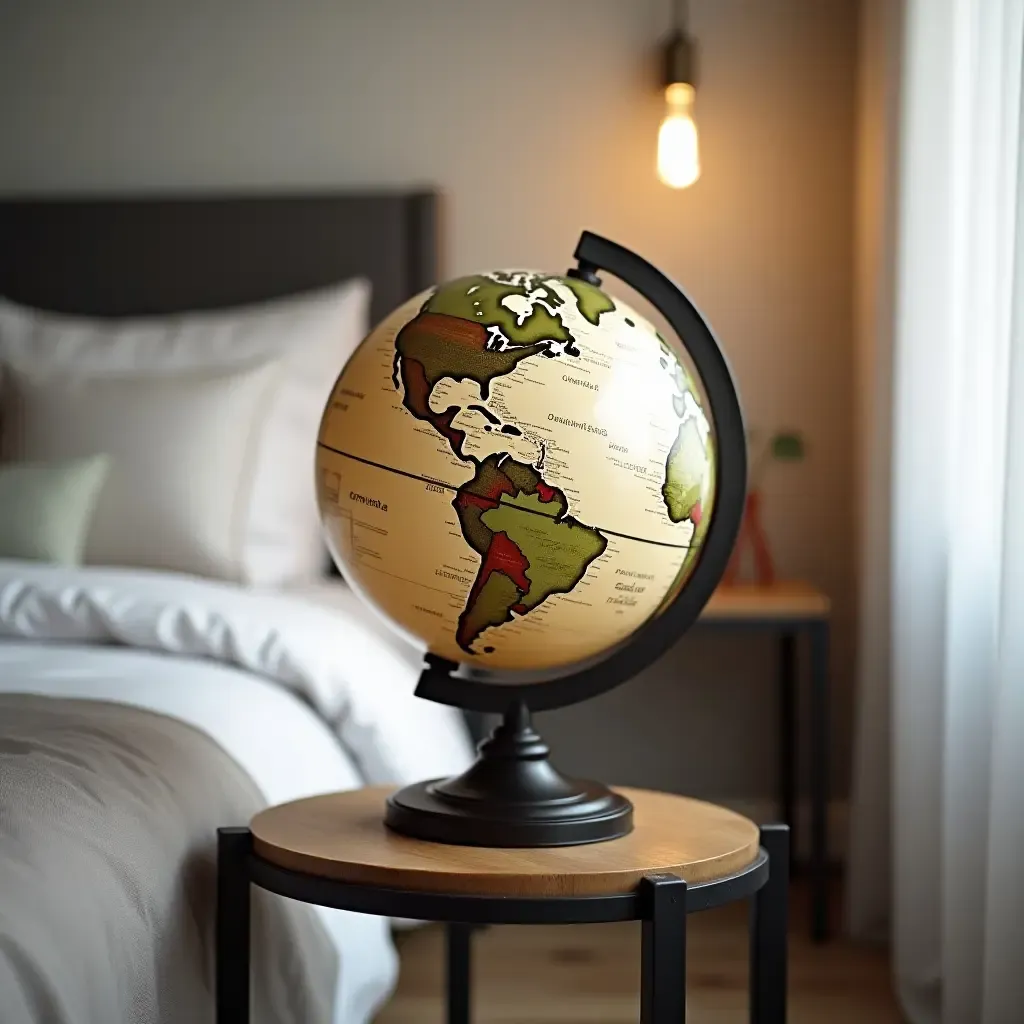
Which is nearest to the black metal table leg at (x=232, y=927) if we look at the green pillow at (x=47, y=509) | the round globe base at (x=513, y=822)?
the round globe base at (x=513, y=822)

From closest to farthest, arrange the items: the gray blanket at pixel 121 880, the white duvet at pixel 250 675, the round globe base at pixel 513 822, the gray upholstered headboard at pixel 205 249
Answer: the gray blanket at pixel 121 880, the round globe base at pixel 513 822, the white duvet at pixel 250 675, the gray upholstered headboard at pixel 205 249

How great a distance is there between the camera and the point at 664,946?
112 centimetres

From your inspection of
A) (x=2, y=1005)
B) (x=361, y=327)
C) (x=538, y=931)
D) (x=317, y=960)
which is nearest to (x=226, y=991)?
(x=317, y=960)

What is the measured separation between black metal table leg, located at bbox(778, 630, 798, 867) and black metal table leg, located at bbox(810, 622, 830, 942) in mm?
275

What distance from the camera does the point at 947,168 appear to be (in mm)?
2221

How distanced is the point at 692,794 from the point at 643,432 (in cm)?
207

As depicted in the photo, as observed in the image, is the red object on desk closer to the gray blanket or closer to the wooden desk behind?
the wooden desk behind

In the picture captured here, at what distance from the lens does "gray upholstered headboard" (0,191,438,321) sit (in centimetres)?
302

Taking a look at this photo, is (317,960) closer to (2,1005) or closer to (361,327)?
(2,1005)

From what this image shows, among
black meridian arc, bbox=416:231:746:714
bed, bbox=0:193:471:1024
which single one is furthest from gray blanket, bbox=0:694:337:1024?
black meridian arc, bbox=416:231:746:714

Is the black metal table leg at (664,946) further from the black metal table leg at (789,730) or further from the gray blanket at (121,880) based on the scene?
the black metal table leg at (789,730)

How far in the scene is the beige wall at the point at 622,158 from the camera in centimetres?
307

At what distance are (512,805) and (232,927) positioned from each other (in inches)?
10.9

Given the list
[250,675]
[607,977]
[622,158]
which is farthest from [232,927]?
[622,158]
